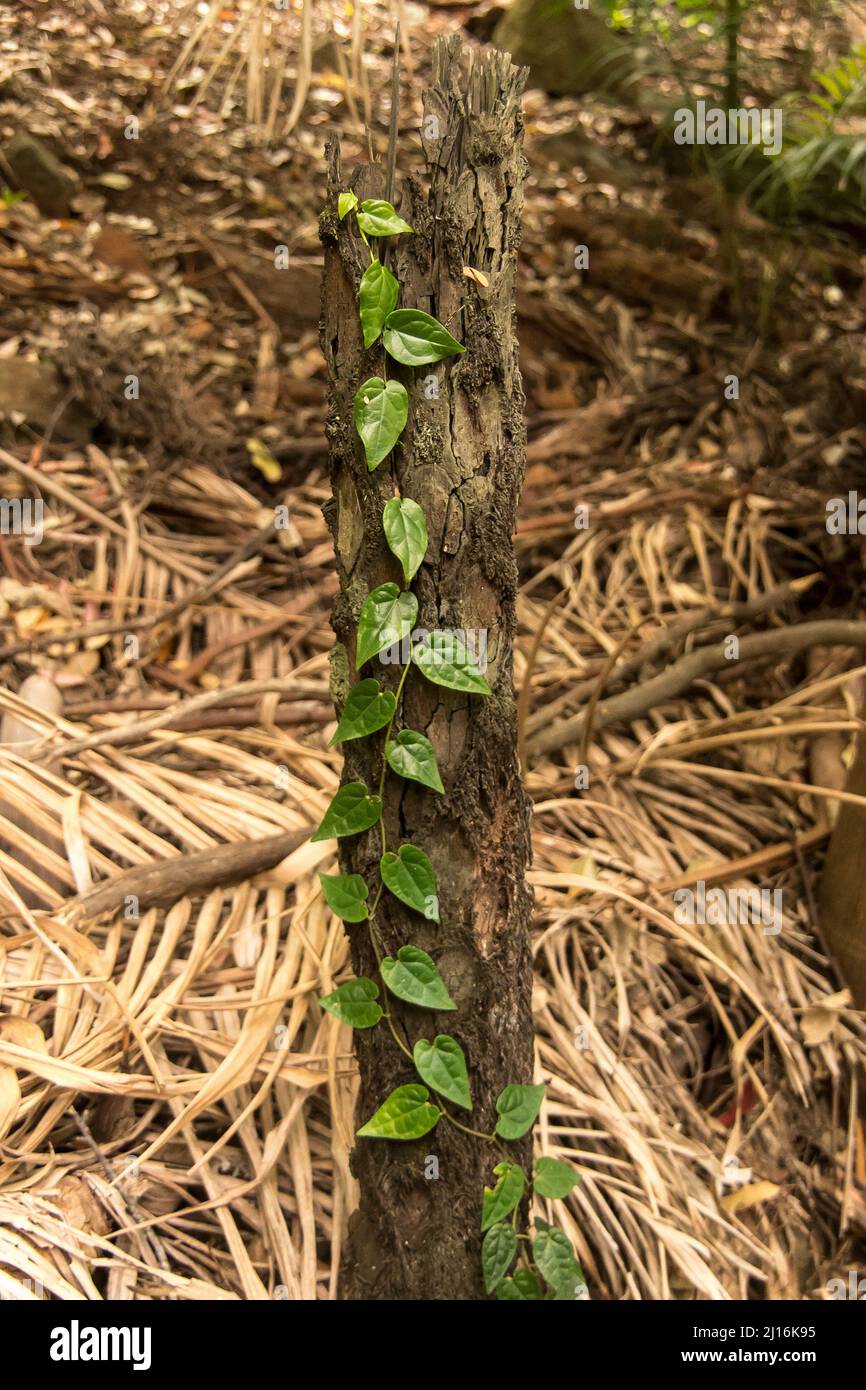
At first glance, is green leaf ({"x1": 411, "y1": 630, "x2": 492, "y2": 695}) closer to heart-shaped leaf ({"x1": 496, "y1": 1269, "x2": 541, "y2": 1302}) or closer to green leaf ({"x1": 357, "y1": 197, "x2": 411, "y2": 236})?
green leaf ({"x1": 357, "y1": 197, "x2": 411, "y2": 236})

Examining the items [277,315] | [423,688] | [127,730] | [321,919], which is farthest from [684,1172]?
[277,315]

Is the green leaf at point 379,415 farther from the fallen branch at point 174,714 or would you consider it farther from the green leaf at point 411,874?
the fallen branch at point 174,714

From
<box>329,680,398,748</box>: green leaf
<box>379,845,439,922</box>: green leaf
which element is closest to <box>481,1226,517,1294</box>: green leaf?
<box>379,845,439,922</box>: green leaf

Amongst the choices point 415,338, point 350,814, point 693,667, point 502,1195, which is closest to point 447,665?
point 350,814

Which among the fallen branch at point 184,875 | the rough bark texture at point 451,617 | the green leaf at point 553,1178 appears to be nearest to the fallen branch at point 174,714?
the fallen branch at point 184,875

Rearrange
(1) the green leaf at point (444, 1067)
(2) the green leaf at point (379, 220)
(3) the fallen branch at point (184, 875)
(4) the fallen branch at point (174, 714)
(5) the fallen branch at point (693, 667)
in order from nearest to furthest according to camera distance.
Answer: (2) the green leaf at point (379, 220) → (1) the green leaf at point (444, 1067) → (3) the fallen branch at point (184, 875) → (4) the fallen branch at point (174, 714) → (5) the fallen branch at point (693, 667)

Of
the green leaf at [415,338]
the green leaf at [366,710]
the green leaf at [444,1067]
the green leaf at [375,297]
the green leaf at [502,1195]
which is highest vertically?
the green leaf at [375,297]
